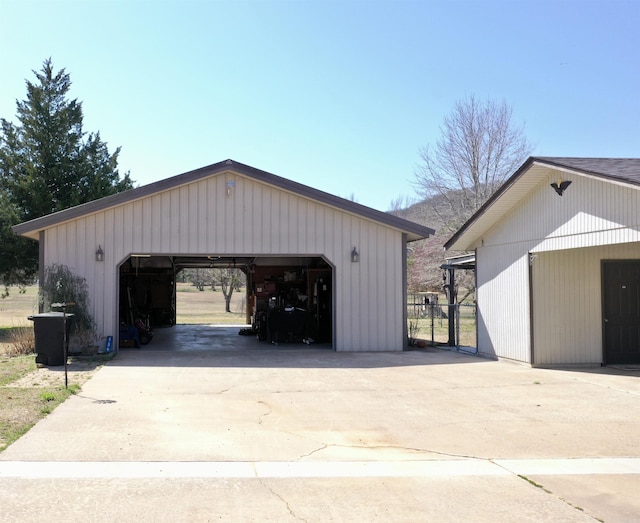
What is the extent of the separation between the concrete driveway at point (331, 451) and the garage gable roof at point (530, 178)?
139 inches

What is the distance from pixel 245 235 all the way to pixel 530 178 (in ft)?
21.4

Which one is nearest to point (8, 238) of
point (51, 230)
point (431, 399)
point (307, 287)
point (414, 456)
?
point (51, 230)

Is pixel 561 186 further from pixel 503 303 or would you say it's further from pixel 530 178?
pixel 503 303

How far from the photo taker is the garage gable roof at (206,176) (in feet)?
44.3

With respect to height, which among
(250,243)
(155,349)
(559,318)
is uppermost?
(250,243)

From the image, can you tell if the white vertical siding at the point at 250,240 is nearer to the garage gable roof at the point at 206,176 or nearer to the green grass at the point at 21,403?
the garage gable roof at the point at 206,176

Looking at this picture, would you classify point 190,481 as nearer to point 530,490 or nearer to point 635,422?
point 530,490

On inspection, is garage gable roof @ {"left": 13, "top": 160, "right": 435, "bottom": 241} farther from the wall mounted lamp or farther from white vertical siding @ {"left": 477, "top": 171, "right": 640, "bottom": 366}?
the wall mounted lamp

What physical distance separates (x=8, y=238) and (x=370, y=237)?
46.9ft

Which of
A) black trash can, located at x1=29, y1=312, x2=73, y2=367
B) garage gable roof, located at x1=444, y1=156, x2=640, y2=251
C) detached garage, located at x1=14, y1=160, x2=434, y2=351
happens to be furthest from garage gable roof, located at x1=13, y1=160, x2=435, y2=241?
black trash can, located at x1=29, y1=312, x2=73, y2=367

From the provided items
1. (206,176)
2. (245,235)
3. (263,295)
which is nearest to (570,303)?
(245,235)

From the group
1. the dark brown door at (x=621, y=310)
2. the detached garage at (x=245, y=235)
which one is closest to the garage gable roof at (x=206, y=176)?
the detached garage at (x=245, y=235)

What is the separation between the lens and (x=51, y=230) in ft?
45.1

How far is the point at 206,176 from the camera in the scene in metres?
14.0
